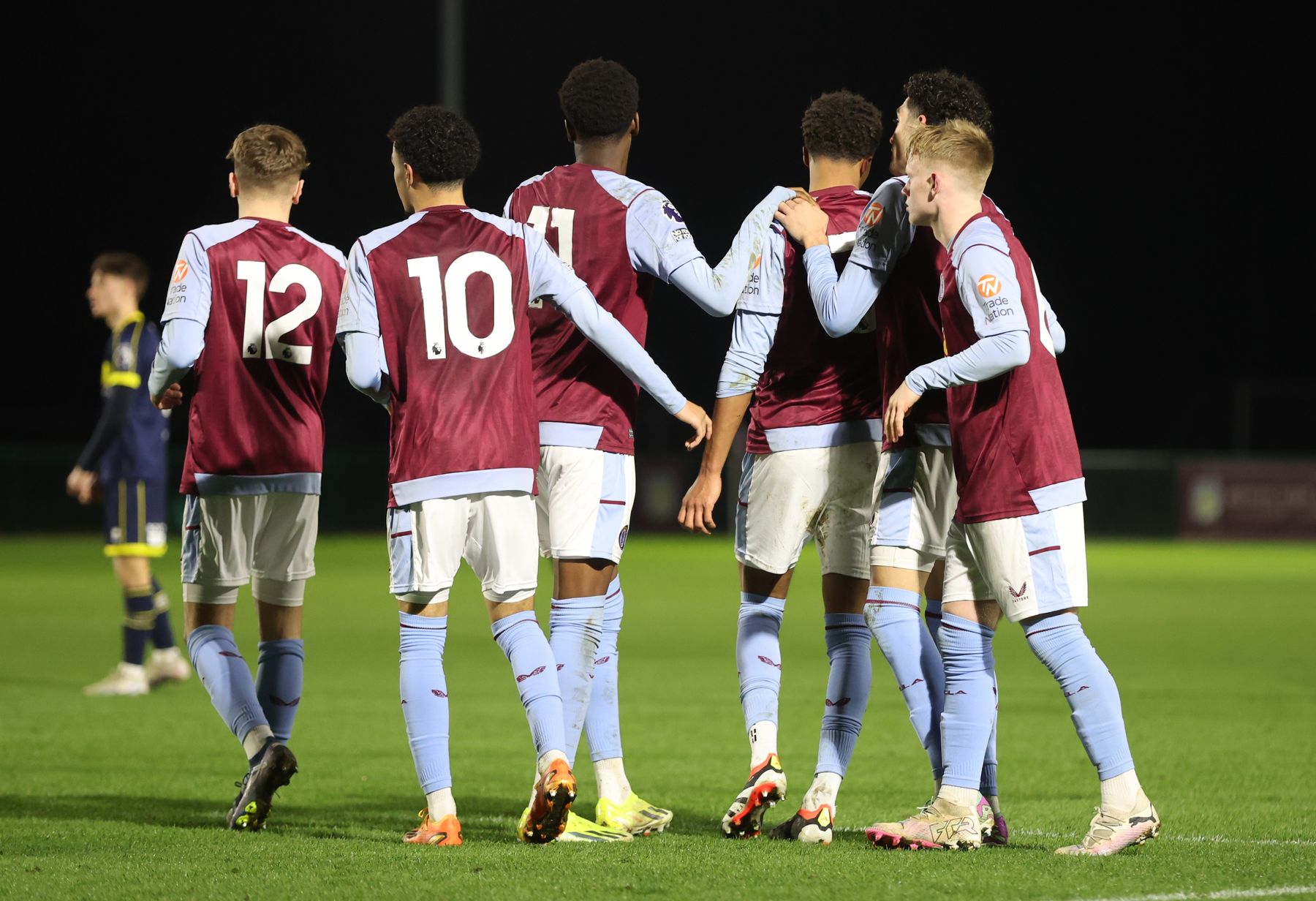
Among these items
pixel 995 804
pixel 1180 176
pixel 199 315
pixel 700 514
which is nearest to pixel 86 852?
pixel 199 315

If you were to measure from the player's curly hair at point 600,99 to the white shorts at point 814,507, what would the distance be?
1.24m

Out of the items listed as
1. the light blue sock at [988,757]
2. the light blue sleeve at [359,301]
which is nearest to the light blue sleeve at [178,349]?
the light blue sleeve at [359,301]

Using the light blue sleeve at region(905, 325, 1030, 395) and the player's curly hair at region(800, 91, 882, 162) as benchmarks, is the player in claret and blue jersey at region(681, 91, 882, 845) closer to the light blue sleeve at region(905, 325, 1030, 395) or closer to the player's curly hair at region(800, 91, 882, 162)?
the player's curly hair at region(800, 91, 882, 162)

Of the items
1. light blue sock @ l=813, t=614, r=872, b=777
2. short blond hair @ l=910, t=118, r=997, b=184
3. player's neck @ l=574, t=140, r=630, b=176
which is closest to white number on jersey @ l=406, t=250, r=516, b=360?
player's neck @ l=574, t=140, r=630, b=176

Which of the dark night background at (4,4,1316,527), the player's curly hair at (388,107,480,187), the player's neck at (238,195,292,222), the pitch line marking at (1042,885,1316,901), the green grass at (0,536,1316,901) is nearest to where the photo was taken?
the pitch line marking at (1042,885,1316,901)

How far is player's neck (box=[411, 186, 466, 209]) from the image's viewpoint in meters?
5.19

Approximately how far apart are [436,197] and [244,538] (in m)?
1.46

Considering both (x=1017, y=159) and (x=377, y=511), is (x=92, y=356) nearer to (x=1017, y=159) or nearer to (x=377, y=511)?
(x=377, y=511)

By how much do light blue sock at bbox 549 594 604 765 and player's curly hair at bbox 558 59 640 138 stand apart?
1575mm

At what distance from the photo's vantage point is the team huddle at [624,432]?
488cm

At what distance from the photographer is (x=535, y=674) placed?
16.5ft

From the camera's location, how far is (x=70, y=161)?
36.1 metres

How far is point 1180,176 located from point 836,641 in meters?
36.8

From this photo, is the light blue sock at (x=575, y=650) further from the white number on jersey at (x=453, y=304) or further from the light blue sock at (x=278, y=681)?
the light blue sock at (x=278, y=681)
